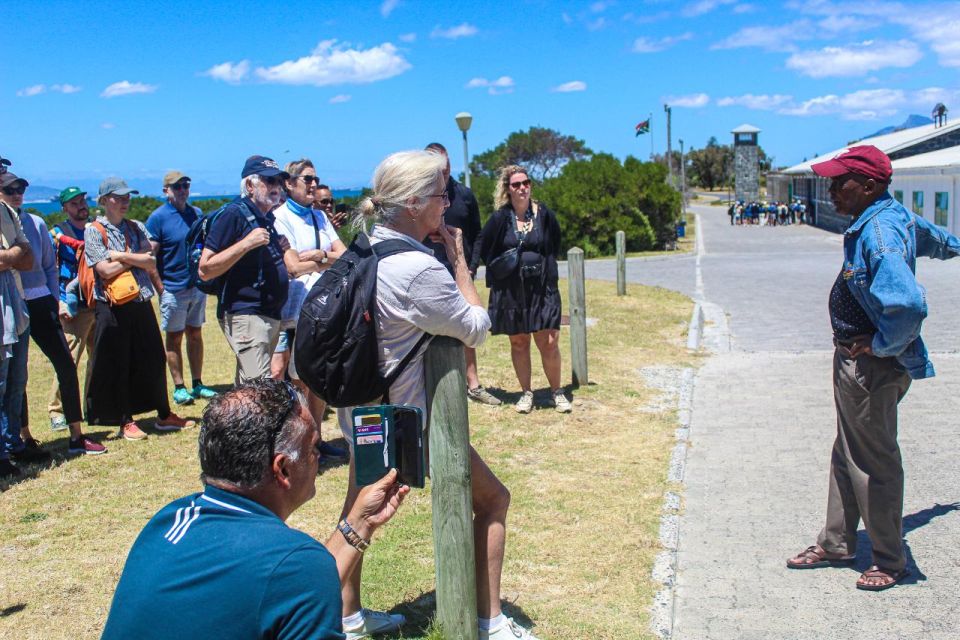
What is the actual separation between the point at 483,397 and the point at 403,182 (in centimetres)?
498

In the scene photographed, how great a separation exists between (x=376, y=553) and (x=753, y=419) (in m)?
3.91

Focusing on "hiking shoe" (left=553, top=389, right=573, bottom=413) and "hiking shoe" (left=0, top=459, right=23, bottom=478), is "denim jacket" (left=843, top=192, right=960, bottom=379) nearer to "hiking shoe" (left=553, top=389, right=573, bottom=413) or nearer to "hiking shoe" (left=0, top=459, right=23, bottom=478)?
"hiking shoe" (left=553, top=389, right=573, bottom=413)

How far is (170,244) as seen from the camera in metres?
8.23

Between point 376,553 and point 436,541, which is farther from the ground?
point 436,541

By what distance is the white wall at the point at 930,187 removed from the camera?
25.4 metres

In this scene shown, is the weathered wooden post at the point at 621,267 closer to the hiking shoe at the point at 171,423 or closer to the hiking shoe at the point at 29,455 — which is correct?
the hiking shoe at the point at 171,423

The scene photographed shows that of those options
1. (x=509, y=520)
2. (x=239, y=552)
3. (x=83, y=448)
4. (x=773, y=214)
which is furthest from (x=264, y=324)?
(x=773, y=214)

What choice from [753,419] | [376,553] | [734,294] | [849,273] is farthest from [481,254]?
[734,294]

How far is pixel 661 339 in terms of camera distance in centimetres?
1150

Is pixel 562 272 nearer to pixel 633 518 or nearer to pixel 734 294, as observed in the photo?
pixel 734 294

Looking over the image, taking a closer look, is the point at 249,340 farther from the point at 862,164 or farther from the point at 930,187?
the point at 930,187

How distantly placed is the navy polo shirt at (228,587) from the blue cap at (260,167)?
4.17m

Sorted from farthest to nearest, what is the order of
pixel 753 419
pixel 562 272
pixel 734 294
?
1. pixel 562 272
2. pixel 734 294
3. pixel 753 419

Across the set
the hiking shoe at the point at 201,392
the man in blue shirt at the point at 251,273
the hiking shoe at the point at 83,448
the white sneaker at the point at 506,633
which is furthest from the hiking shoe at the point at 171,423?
the white sneaker at the point at 506,633
